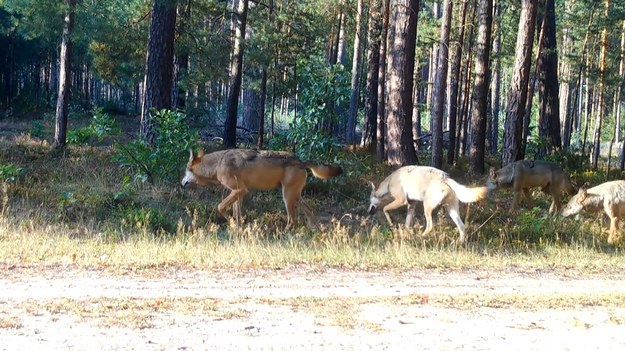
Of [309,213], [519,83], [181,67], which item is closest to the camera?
[309,213]

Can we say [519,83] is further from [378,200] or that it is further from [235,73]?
[235,73]

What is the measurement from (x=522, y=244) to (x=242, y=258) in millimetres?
5597

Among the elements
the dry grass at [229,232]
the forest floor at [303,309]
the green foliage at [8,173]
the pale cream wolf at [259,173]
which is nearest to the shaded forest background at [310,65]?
the dry grass at [229,232]

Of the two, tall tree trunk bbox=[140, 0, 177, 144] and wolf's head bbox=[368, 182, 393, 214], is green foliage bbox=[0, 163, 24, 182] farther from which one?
wolf's head bbox=[368, 182, 393, 214]

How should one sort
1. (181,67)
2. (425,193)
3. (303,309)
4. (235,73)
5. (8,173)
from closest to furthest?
(303,309), (425,193), (8,173), (235,73), (181,67)

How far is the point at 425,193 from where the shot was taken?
14.8m

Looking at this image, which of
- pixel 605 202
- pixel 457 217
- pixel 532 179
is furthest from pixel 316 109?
pixel 605 202

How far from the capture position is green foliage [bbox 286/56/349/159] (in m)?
19.3

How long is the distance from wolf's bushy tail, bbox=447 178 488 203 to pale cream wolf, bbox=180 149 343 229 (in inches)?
102

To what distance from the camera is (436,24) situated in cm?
3759

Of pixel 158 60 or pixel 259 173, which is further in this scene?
pixel 158 60

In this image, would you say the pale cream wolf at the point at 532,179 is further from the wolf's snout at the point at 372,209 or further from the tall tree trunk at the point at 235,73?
the tall tree trunk at the point at 235,73

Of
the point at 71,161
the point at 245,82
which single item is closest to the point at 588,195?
the point at 71,161

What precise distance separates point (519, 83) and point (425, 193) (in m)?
7.91
